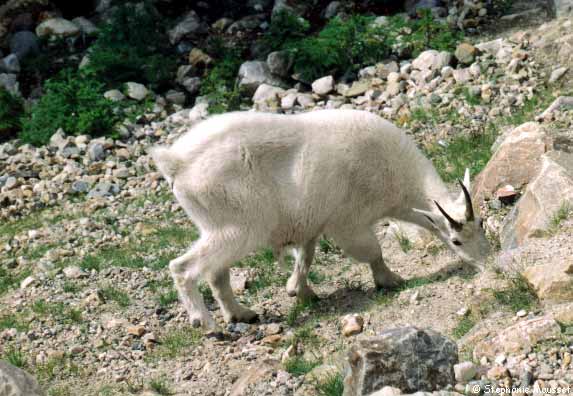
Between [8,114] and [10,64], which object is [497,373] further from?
[10,64]

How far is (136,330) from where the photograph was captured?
8266 millimetres

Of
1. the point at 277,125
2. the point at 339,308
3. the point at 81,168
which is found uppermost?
the point at 277,125

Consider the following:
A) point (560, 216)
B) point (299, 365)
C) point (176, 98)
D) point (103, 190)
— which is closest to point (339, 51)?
point (176, 98)

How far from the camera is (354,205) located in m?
8.31

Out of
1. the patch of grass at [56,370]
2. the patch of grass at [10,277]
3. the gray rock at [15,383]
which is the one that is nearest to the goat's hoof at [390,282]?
the patch of grass at [56,370]

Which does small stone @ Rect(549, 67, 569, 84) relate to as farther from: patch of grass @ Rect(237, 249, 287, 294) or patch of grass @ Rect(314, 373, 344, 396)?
patch of grass @ Rect(314, 373, 344, 396)

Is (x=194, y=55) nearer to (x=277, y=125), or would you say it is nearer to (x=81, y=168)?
(x=81, y=168)

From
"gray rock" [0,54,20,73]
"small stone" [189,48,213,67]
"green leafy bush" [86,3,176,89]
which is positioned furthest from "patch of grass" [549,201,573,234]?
"gray rock" [0,54,20,73]

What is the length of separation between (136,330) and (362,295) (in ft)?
7.25

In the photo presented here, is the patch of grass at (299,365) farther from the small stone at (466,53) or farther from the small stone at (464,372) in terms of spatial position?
the small stone at (466,53)

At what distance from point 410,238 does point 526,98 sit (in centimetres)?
398

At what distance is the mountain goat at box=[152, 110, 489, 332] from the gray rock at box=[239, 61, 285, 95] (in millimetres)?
6571

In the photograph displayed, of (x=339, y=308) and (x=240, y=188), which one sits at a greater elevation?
(x=240, y=188)

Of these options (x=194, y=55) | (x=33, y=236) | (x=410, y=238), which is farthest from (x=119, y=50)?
(x=410, y=238)
